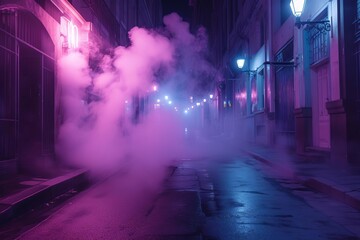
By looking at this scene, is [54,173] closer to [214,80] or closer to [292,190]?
[292,190]

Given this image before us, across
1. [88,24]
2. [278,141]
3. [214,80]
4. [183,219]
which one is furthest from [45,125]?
[214,80]

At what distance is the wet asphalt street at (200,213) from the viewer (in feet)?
16.9

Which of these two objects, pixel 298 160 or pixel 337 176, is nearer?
pixel 337 176

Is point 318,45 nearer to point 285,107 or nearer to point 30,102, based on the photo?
point 285,107

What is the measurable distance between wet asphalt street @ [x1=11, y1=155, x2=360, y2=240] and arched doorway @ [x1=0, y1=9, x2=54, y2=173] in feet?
8.30

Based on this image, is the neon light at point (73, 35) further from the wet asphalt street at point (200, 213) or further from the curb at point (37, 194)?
the wet asphalt street at point (200, 213)

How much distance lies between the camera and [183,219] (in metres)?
5.89

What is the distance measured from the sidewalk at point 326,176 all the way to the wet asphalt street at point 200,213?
21cm

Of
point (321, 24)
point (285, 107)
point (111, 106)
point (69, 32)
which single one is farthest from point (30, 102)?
point (285, 107)

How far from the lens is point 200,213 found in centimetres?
625

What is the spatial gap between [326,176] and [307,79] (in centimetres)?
569

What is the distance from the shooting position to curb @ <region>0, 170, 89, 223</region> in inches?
247

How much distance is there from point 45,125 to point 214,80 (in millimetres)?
36783

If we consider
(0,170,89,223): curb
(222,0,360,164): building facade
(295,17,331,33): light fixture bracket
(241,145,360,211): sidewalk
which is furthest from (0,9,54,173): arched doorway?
(222,0,360,164): building facade
